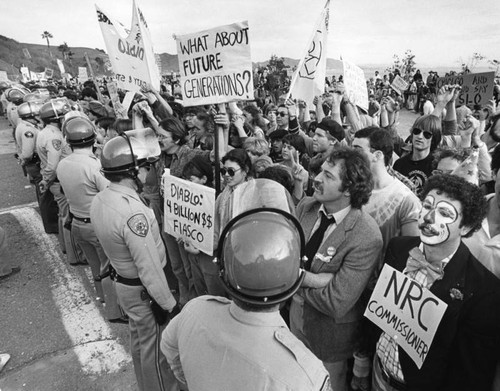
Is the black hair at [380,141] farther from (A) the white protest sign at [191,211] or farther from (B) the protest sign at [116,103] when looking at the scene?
(B) the protest sign at [116,103]

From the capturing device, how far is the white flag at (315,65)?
474 cm

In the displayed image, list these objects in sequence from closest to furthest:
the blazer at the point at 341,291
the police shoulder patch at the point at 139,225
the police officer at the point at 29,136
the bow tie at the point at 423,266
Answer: the bow tie at the point at 423,266, the blazer at the point at 341,291, the police shoulder patch at the point at 139,225, the police officer at the point at 29,136

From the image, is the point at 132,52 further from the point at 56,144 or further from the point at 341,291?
the point at 341,291

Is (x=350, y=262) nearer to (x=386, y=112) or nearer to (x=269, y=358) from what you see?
(x=269, y=358)

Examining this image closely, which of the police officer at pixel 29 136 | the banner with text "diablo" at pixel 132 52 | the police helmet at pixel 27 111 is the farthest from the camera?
the police helmet at pixel 27 111

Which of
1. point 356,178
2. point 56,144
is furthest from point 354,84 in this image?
point 56,144

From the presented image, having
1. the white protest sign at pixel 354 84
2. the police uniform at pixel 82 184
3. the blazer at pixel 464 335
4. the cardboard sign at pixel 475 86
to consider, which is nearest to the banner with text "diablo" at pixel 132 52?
the police uniform at pixel 82 184

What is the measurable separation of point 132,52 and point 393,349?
4.81 metres

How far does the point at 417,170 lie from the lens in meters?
3.96

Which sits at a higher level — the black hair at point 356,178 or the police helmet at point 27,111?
the police helmet at point 27,111

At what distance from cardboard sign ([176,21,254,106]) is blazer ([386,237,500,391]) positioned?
2.48 meters

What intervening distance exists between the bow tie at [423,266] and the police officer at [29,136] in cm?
697

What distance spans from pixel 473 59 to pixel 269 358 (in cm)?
2849

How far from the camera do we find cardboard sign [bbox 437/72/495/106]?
6016 mm
